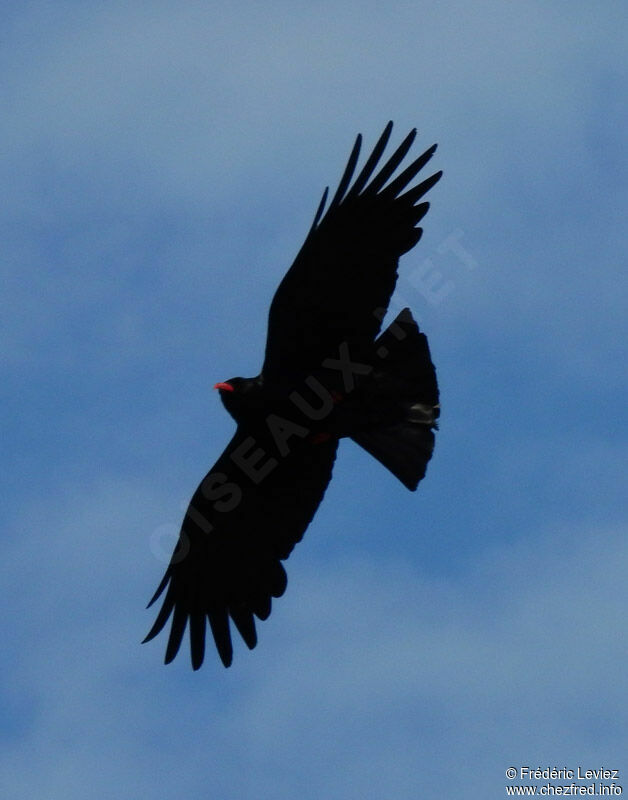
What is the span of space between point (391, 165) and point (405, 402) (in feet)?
6.97

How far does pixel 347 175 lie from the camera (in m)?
11.6

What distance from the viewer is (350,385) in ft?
40.6

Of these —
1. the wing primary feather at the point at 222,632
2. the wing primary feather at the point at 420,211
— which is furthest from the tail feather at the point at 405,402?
the wing primary feather at the point at 222,632

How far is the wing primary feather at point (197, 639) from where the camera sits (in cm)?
1312

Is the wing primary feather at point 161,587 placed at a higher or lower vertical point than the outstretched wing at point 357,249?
lower

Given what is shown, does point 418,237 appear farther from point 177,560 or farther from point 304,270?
point 177,560

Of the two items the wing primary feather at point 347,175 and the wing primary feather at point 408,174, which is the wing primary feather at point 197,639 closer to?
the wing primary feather at point 347,175

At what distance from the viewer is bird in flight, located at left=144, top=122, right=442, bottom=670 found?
11766 millimetres

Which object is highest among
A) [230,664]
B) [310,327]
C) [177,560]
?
[310,327]

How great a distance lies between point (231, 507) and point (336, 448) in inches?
46.7

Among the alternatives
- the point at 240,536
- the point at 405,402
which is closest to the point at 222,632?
the point at 240,536

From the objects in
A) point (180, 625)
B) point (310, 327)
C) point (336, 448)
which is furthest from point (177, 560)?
point (310, 327)

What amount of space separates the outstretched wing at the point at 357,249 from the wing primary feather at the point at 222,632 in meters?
3.00

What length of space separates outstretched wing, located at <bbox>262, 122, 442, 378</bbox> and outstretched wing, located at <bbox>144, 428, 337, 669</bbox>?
1576 millimetres
